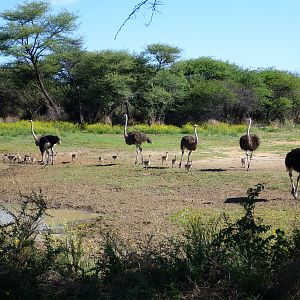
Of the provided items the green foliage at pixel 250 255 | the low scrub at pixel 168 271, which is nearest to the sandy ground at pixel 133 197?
the low scrub at pixel 168 271

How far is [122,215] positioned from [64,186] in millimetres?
4163

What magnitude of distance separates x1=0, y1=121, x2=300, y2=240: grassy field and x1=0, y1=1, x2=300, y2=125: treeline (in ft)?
54.2

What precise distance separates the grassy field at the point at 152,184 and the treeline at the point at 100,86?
16.5 m

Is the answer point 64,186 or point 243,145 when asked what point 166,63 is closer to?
point 243,145

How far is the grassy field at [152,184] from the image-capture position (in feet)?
39.7

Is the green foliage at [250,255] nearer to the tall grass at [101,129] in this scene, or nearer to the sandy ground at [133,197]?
the sandy ground at [133,197]

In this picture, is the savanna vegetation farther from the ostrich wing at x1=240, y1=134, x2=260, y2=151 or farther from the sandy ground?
the ostrich wing at x1=240, y1=134, x2=260, y2=151

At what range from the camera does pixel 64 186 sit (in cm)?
1606

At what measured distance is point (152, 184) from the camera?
16016 mm

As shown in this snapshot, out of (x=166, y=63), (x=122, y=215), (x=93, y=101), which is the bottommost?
(x=122, y=215)

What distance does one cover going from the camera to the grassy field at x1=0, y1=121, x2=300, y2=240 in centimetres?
1209

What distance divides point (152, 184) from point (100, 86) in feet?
88.4

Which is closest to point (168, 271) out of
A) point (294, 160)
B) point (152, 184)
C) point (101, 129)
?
point (294, 160)

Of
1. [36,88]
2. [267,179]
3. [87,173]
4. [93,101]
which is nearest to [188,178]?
[267,179]
